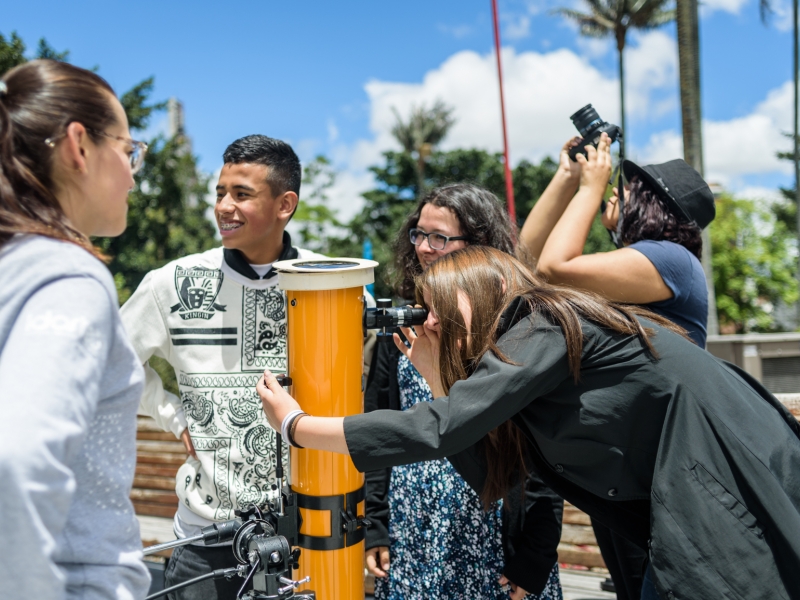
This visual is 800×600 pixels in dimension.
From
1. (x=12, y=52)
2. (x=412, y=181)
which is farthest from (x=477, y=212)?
(x=412, y=181)

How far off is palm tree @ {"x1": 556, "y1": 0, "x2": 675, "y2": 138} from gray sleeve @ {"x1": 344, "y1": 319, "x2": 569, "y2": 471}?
22197 mm

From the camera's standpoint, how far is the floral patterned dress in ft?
7.39

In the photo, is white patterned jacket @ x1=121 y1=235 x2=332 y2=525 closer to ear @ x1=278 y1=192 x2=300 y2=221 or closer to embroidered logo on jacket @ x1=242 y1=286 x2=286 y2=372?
embroidered logo on jacket @ x1=242 y1=286 x2=286 y2=372

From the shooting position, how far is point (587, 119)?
9.14 ft

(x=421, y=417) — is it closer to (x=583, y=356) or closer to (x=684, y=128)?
(x=583, y=356)

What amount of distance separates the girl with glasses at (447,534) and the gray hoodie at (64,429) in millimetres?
1166

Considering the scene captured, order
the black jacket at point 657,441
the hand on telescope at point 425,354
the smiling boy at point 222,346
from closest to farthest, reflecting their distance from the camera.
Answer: the black jacket at point 657,441 → the hand on telescope at point 425,354 → the smiling boy at point 222,346

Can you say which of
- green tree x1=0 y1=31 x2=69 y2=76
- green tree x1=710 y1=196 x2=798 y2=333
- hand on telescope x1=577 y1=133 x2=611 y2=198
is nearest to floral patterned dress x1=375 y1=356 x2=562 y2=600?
hand on telescope x1=577 y1=133 x2=611 y2=198

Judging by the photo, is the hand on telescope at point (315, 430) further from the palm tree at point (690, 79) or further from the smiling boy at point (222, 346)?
the palm tree at point (690, 79)

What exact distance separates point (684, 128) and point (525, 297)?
1124 centimetres

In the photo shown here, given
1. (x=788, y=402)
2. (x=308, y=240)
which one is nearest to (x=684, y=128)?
(x=788, y=402)

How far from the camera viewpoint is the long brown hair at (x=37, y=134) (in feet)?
3.52

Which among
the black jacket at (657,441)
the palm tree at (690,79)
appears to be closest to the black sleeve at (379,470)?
the black jacket at (657,441)

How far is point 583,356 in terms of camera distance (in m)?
1.67
